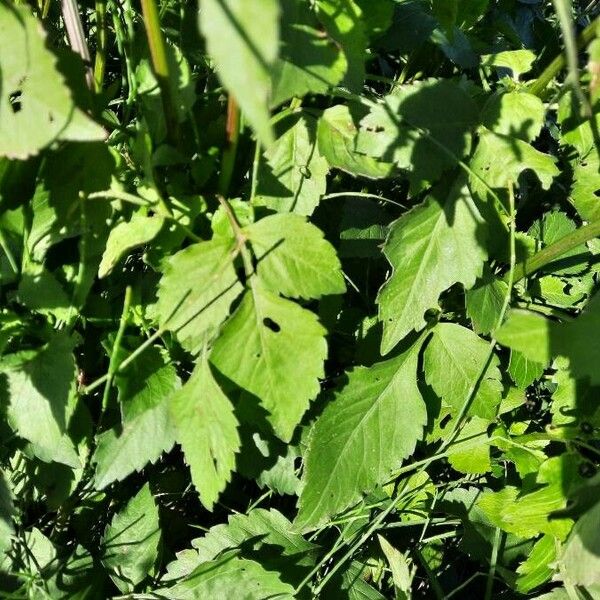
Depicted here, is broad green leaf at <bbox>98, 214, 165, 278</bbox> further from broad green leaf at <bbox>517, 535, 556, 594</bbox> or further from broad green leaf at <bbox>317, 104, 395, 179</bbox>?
broad green leaf at <bbox>517, 535, 556, 594</bbox>

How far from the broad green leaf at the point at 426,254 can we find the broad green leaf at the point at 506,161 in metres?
0.04

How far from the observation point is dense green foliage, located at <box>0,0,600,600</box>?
791 mm

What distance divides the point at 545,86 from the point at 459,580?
795 millimetres

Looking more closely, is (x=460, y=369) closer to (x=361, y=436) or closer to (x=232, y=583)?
(x=361, y=436)

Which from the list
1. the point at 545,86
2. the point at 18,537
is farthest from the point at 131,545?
the point at 545,86

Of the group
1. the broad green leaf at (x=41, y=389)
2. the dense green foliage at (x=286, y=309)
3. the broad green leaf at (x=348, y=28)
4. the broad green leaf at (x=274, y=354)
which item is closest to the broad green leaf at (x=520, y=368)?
the dense green foliage at (x=286, y=309)

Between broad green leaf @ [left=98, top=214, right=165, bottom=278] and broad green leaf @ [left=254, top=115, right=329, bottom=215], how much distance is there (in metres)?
0.15

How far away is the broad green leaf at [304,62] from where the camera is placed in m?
0.71

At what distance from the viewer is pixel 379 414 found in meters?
1.00

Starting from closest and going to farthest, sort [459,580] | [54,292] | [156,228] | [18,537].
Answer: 1. [156,228]
2. [54,292]
3. [18,537]
4. [459,580]

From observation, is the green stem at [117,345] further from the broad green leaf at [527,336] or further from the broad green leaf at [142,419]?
the broad green leaf at [527,336]

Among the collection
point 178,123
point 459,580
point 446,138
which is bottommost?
point 459,580

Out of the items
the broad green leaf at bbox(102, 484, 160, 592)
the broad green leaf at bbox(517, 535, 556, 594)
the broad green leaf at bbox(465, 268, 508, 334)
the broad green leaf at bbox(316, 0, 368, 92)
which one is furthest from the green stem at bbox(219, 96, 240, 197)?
the broad green leaf at bbox(517, 535, 556, 594)

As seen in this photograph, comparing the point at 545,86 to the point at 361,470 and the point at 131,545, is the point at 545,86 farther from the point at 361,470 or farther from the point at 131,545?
the point at 131,545
